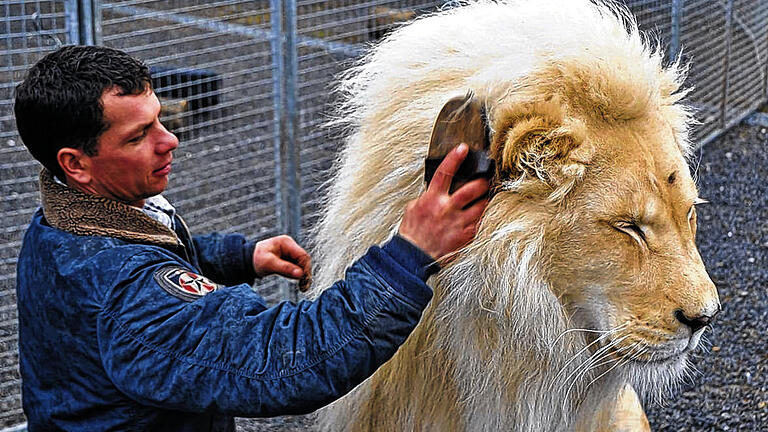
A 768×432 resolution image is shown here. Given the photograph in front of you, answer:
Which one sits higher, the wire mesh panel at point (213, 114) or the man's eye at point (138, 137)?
the man's eye at point (138, 137)

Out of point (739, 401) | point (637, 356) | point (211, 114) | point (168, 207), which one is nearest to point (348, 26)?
point (211, 114)

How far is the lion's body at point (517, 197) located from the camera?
87.4 inches

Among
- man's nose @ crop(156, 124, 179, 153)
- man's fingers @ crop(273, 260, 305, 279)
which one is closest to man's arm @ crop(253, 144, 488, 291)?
man's nose @ crop(156, 124, 179, 153)

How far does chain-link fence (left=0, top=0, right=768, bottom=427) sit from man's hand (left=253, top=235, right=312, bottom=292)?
3.65 feet

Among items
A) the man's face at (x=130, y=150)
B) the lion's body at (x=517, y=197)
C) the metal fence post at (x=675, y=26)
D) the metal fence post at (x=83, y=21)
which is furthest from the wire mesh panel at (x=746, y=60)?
the man's face at (x=130, y=150)

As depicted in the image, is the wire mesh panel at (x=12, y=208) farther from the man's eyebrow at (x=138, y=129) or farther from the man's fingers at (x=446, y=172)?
the man's fingers at (x=446, y=172)

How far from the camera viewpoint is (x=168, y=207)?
2795 millimetres

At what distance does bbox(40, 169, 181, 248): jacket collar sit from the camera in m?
2.32

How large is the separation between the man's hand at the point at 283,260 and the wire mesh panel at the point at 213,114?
2406 millimetres

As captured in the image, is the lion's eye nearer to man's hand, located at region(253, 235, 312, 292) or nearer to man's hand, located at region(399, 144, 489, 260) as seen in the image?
man's hand, located at region(399, 144, 489, 260)

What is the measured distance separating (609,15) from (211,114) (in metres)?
6.14

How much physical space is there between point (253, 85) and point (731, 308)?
9.86 feet

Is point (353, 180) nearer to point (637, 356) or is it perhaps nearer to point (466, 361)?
point (466, 361)

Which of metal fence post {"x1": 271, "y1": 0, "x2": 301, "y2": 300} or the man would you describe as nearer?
the man
